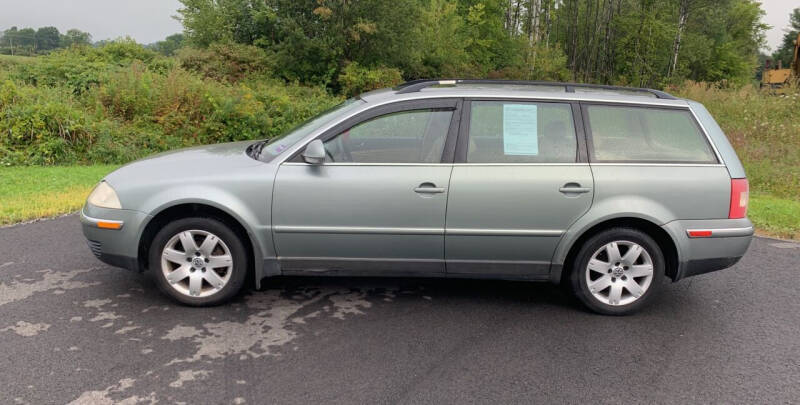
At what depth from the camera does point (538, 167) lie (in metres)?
4.26

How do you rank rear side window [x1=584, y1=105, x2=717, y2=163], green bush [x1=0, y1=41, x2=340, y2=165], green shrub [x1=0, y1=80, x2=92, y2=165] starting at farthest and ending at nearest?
green bush [x1=0, y1=41, x2=340, y2=165] → green shrub [x1=0, y1=80, x2=92, y2=165] → rear side window [x1=584, y1=105, x2=717, y2=163]

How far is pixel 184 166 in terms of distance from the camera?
439cm

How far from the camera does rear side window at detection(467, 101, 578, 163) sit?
4.30 metres

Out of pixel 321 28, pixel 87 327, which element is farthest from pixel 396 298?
pixel 321 28

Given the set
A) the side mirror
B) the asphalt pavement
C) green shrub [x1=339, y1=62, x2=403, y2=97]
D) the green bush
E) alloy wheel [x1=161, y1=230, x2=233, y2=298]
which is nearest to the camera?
the asphalt pavement

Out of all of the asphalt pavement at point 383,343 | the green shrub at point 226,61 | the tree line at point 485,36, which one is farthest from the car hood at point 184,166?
the tree line at point 485,36

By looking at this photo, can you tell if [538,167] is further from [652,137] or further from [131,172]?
[131,172]

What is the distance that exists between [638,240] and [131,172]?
3.81 metres

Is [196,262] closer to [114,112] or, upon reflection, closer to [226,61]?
[114,112]

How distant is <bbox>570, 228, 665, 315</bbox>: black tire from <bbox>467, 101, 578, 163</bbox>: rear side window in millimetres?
636

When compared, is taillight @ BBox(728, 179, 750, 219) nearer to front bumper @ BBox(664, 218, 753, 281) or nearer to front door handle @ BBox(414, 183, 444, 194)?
front bumper @ BBox(664, 218, 753, 281)

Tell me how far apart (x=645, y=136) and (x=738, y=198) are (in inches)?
31.3

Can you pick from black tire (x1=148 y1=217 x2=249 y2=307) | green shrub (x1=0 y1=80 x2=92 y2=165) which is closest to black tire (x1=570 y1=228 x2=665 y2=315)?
black tire (x1=148 y1=217 x2=249 y2=307)

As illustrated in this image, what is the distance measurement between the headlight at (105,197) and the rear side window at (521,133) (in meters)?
2.58
